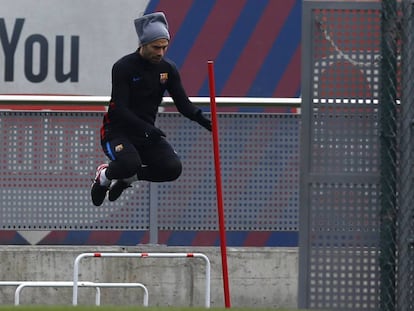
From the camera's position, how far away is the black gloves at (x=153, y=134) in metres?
13.2

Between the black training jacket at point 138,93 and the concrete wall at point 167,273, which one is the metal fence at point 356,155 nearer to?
the black training jacket at point 138,93

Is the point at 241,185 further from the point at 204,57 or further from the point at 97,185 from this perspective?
the point at 97,185

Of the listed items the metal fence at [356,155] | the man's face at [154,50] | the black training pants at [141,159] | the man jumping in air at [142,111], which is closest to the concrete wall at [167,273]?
the man jumping in air at [142,111]

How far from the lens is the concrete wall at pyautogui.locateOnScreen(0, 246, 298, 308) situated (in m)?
15.9

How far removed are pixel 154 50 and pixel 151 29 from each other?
0.45ft

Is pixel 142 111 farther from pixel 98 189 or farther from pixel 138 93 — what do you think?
pixel 98 189

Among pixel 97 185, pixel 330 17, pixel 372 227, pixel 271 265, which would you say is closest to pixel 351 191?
pixel 372 227

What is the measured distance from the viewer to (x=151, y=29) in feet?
43.0

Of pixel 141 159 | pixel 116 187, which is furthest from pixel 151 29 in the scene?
pixel 116 187

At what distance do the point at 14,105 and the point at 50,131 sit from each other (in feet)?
1.19

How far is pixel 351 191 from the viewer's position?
11555mm

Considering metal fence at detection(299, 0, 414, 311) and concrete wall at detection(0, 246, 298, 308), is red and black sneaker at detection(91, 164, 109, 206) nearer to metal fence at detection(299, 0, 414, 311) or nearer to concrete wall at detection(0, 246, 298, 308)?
concrete wall at detection(0, 246, 298, 308)

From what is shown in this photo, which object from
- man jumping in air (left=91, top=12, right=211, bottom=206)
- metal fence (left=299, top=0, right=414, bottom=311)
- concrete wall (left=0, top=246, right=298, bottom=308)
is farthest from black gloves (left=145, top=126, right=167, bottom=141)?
concrete wall (left=0, top=246, right=298, bottom=308)

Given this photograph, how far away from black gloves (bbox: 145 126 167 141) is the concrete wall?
255cm
